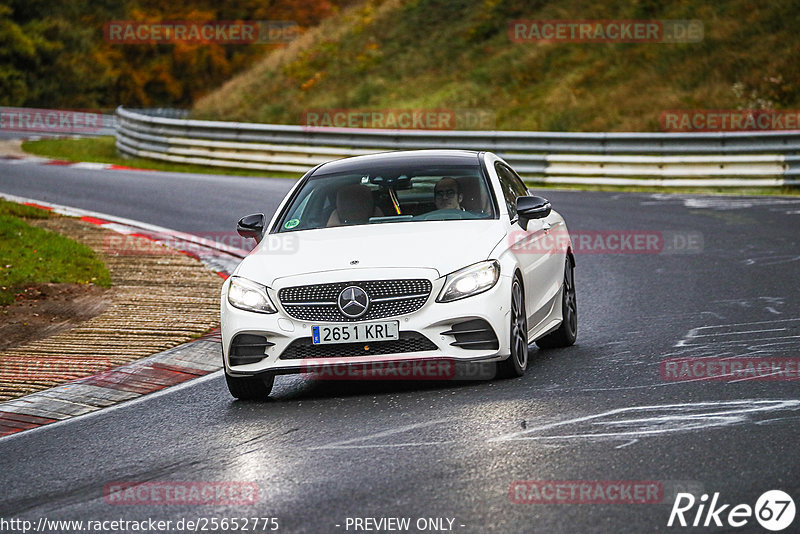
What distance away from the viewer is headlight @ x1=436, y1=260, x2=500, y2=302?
813 cm

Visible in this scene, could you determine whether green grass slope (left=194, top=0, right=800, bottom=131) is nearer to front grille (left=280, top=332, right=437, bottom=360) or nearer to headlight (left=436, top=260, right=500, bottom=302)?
headlight (left=436, top=260, right=500, bottom=302)

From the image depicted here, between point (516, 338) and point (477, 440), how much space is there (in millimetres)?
1815

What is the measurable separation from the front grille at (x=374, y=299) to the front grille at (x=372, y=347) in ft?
0.52

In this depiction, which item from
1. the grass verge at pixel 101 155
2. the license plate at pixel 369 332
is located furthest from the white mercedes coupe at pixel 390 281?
the grass verge at pixel 101 155

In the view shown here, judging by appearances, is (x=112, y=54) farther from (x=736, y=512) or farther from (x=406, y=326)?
(x=736, y=512)

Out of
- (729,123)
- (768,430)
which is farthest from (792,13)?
(768,430)

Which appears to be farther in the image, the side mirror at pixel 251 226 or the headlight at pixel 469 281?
the side mirror at pixel 251 226

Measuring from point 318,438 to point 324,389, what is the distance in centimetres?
167

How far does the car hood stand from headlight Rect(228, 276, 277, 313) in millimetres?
53

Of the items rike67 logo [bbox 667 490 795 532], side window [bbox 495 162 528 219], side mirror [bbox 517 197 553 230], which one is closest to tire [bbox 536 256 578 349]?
side window [bbox 495 162 528 219]

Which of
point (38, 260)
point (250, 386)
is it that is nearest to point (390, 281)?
point (250, 386)

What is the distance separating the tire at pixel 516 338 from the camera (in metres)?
8.38

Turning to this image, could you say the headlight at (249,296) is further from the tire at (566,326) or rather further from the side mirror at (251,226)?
the tire at (566,326)

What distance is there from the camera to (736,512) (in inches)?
207
